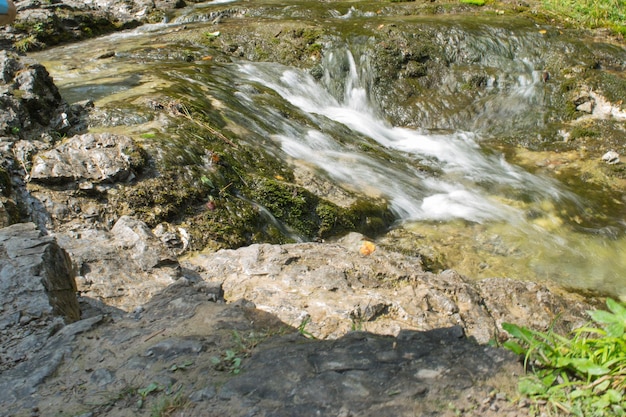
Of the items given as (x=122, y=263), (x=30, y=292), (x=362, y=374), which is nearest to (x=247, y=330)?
(x=362, y=374)

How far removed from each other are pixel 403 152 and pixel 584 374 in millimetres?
6480

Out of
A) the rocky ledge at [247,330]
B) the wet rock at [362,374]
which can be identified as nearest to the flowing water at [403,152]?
the rocky ledge at [247,330]

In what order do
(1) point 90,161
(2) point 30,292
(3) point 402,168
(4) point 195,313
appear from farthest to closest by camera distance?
1. (3) point 402,168
2. (1) point 90,161
3. (4) point 195,313
4. (2) point 30,292

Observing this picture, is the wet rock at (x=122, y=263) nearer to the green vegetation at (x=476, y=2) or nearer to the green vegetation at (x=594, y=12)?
the green vegetation at (x=594, y=12)

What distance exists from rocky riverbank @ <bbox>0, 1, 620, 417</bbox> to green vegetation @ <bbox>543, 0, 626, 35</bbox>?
8.54m

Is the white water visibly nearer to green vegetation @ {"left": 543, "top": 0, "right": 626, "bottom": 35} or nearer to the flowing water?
the flowing water

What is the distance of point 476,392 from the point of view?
191cm

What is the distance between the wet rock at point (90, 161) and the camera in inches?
166

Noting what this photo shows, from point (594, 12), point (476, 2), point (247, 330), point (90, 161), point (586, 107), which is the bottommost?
point (586, 107)

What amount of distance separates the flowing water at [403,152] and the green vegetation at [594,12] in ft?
7.00

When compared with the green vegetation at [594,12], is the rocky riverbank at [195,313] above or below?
below

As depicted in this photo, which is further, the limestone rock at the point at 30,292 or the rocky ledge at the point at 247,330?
the limestone rock at the point at 30,292

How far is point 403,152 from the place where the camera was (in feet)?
26.8

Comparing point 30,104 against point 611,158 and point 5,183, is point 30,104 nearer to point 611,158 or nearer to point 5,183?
point 5,183
